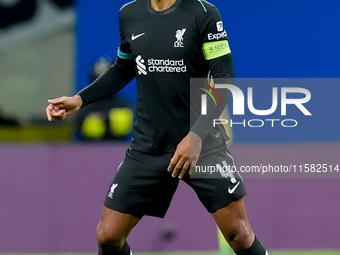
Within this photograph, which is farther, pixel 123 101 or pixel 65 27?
pixel 65 27

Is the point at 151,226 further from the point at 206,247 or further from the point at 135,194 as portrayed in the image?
the point at 135,194

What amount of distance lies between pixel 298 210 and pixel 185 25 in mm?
3139

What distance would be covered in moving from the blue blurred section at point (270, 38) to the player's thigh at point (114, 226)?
3.74 m

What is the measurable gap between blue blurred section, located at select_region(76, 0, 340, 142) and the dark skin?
3686mm

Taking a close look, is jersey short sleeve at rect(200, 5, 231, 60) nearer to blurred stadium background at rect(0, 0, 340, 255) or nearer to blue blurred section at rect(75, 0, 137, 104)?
blurred stadium background at rect(0, 0, 340, 255)

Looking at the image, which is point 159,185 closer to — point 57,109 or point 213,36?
point 57,109

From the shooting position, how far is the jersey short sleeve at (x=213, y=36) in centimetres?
391

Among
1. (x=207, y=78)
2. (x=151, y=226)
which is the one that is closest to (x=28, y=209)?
(x=151, y=226)

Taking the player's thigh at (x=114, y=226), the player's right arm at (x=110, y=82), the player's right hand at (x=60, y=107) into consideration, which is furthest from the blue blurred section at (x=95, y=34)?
the player's thigh at (x=114, y=226)

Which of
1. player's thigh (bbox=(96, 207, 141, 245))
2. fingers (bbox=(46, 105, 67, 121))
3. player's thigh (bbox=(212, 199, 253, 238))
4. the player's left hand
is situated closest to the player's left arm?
the player's left hand

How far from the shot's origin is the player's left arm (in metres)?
3.88

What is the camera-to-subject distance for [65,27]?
7.93 m

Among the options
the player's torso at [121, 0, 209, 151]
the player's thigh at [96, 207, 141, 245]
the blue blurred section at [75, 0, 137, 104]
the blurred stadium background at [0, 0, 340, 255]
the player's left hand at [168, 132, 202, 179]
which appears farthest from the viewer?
the blue blurred section at [75, 0, 137, 104]

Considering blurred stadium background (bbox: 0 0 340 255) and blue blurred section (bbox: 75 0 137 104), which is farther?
blue blurred section (bbox: 75 0 137 104)
